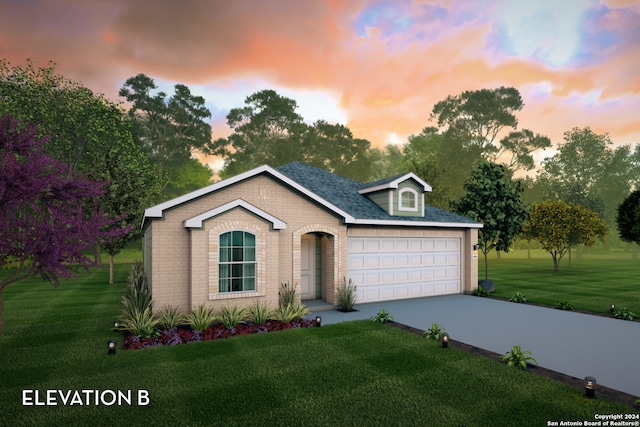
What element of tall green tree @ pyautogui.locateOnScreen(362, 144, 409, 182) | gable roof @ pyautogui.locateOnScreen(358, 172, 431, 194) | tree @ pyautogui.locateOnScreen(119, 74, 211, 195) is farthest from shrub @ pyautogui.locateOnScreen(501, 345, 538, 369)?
tall green tree @ pyautogui.locateOnScreen(362, 144, 409, 182)

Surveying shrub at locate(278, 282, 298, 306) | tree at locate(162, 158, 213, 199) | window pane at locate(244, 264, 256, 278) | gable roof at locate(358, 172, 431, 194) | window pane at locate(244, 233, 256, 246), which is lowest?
shrub at locate(278, 282, 298, 306)

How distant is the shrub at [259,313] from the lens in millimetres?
10336

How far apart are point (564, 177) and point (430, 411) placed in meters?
66.7

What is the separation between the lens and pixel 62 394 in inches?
226

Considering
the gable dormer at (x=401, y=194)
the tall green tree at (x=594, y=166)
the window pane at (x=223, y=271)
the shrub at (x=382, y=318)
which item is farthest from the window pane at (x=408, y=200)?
the tall green tree at (x=594, y=166)

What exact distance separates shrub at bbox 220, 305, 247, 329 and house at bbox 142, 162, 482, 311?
37 centimetres

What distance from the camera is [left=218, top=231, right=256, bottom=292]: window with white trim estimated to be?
35.5 feet

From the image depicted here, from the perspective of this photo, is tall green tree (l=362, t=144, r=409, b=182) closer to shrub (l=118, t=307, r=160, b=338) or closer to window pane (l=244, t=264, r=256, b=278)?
window pane (l=244, t=264, r=256, b=278)

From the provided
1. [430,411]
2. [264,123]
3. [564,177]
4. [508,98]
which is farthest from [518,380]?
[564,177]

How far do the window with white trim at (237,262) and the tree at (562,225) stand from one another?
23.5 meters

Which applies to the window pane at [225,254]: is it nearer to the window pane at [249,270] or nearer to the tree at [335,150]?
the window pane at [249,270]

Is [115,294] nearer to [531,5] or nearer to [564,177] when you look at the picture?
[531,5]

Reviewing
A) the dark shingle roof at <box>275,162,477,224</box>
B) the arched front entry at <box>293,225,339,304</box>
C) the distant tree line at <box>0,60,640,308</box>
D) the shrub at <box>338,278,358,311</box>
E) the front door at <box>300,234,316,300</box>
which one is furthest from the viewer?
the distant tree line at <box>0,60,640,308</box>

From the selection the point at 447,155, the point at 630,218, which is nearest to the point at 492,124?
the point at 447,155
